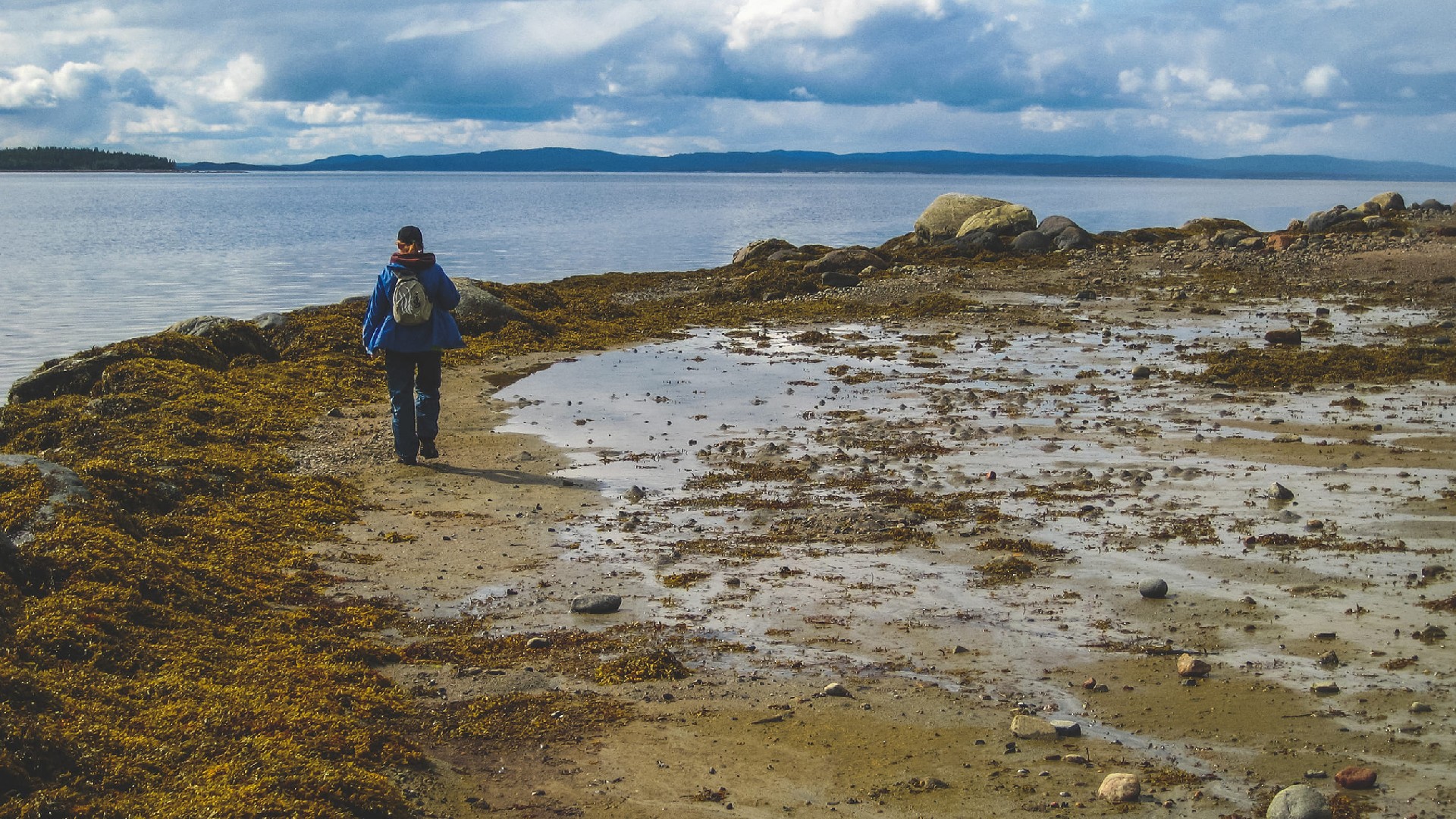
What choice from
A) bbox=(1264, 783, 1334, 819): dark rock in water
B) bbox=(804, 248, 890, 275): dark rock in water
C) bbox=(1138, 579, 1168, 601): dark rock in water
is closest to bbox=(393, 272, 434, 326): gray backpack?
bbox=(1138, 579, 1168, 601): dark rock in water

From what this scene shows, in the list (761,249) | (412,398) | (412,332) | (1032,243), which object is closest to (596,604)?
(412,398)

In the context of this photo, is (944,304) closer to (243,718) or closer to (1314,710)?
(1314,710)

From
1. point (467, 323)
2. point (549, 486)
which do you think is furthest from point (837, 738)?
point (467, 323)

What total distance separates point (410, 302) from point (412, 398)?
910 mm

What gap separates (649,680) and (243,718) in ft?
6.62

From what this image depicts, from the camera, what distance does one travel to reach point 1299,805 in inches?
176

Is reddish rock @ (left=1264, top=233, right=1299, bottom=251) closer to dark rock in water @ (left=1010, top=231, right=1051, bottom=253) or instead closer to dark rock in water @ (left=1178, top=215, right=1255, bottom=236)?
dark rock in water @ (left=1178, top=215, right=1255, bottom=236)

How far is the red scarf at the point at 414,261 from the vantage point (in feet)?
34.0

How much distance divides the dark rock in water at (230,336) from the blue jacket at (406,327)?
6.39 metres

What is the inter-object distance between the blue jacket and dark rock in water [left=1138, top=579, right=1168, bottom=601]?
255 inches

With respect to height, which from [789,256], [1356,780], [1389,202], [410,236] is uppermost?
[1389,202]

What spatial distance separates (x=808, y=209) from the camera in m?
88.7

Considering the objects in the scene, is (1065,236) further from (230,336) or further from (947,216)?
(230,336)

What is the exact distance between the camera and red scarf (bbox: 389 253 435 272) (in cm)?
1037
